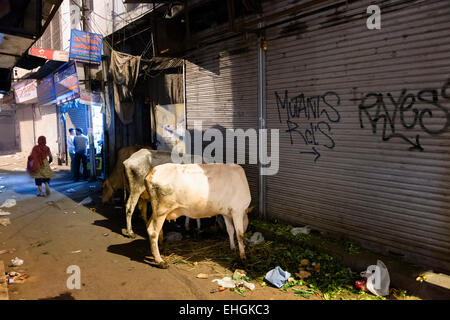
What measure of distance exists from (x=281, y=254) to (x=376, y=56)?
12.2 ft

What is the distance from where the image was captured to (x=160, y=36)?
8.23 m

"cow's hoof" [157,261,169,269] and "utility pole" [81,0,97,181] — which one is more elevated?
"utility pole" [81,0,97,181]

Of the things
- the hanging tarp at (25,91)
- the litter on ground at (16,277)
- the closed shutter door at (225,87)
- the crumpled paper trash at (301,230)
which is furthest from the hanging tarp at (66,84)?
the crumpled paper trash at (301,230)

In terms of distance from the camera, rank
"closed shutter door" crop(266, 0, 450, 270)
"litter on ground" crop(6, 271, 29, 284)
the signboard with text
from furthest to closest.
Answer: the signboard with text
"litter on ground" crop(6, 271, 29, 284)
"closed shutter door" crop(266, 0, 450, 270)

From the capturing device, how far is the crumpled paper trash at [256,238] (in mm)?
6004

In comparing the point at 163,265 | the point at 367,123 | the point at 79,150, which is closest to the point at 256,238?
the point at 163,265

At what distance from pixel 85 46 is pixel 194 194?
32.4 ft

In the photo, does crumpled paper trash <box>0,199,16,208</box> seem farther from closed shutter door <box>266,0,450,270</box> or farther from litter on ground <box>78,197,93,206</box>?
closed shutter door <box>266,0,450,270</box>

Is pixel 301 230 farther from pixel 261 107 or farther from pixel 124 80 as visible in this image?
pixel 124 80

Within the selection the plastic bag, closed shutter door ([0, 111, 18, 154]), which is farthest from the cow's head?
closed shutter door ([0, 111, 18, 154])

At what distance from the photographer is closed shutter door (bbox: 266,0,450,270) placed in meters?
4.33

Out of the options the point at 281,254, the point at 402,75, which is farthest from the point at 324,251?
the point at 402,75

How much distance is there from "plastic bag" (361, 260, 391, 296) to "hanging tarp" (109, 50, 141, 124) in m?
9.47

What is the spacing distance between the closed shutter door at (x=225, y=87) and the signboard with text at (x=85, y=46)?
5.27m
